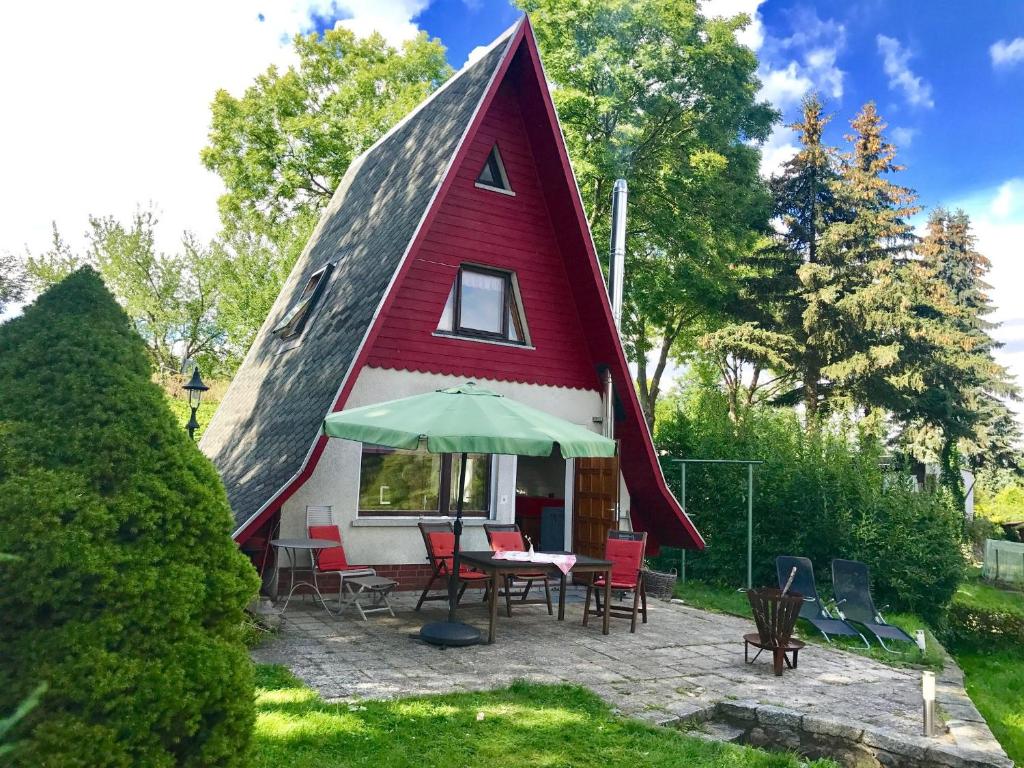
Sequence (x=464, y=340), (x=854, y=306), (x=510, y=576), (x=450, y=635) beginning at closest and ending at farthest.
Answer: (x=450, y=635) < (x=510, y=576) < (x=464, y=340) < (x=854, y=306)

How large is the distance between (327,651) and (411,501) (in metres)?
3.63

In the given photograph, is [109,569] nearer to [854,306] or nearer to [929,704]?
[929,704]

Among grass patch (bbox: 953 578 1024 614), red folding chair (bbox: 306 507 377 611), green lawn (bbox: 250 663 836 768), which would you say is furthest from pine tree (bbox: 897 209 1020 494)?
green lawn (bbox: 250 663 836 768)

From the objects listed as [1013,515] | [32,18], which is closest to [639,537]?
[32,18]

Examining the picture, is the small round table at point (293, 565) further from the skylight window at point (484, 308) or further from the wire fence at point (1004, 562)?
the wire fence at point (1004, 562)

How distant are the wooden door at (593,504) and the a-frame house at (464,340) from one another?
0.09 ft

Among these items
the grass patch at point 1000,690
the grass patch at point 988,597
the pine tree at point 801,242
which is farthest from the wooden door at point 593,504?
the pine tree at point 801,242

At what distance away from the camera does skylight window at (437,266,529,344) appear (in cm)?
1077

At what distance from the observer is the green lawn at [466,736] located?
4266 mm

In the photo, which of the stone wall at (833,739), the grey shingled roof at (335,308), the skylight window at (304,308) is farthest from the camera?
the skylight window at (304,308)

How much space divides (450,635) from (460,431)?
2.02 m

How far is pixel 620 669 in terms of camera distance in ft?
21.9

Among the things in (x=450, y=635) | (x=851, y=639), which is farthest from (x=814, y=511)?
(x=450, y=635)

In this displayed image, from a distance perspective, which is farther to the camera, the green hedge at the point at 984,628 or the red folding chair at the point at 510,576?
Result: the green hedge at the point at 984,628
